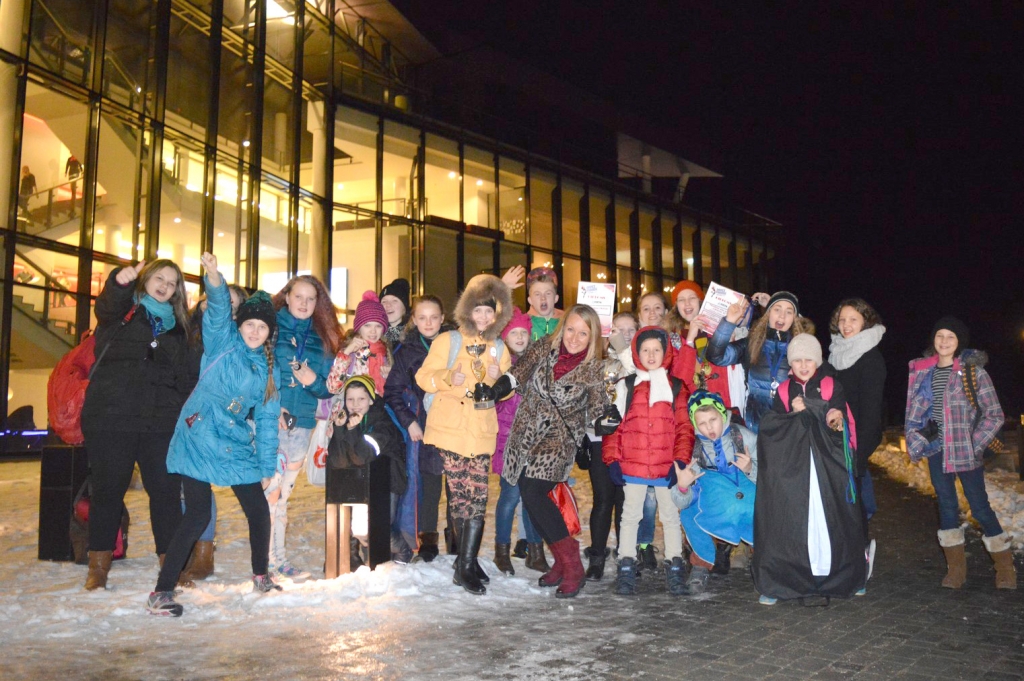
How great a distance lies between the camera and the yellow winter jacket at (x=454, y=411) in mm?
5648

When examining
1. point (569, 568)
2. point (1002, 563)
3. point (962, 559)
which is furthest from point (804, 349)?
point (569, 568)

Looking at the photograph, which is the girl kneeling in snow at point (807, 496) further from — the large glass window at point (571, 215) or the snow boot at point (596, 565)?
the large glass window at point (571, 215)

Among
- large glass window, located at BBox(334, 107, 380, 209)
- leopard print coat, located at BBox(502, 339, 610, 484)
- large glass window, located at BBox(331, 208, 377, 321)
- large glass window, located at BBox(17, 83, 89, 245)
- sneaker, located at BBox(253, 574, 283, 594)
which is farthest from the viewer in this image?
large glass window, located at BBox(334, 107, 380, 209)

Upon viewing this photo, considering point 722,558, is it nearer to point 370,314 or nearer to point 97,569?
point 370,314

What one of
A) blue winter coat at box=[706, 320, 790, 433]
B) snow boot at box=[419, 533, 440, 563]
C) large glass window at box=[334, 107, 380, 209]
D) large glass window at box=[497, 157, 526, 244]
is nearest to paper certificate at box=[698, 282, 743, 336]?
blue winter coat at box=[706, 320, 790, 433]

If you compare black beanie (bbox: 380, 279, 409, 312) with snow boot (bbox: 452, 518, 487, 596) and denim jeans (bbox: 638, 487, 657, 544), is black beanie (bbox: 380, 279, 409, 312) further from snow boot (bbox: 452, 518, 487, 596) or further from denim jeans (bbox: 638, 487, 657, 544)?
denim jeans (bbox: 638, 487, 657, 544)

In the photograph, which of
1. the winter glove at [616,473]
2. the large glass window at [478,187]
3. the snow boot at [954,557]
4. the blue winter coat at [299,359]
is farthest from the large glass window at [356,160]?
the snow boot at [954,557]

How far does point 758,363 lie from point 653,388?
95 cm

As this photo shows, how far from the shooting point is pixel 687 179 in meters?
35.0

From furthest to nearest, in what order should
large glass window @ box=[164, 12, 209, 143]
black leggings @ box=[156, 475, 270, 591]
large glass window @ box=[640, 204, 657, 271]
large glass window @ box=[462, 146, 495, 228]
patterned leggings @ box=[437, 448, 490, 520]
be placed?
large glass window @ box=[640, 204, 657, 271]
large glass window @ box=[462, 146, 495, 228]
large glass window @ box=[164, 12, 209, 143]
patterned leggings @ box=[437, 448, 490, 520]
black leggings @ box=[156, 475, 270, 591]

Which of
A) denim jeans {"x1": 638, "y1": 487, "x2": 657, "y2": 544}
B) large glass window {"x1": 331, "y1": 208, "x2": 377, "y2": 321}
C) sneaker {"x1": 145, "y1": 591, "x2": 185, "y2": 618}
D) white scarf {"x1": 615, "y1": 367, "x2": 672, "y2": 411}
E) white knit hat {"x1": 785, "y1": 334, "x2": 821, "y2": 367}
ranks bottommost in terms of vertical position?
sneaker {"x1": 145, "y1": 591, "x2": 185, "y2": 618}

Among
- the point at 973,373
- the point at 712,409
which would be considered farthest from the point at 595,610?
the point at 973,373

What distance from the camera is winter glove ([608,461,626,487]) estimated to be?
18.9 feet

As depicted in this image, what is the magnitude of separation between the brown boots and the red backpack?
961mm
